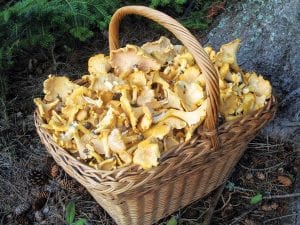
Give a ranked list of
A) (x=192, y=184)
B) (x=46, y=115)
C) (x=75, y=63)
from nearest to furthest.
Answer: (x=46, y=115), (x=192, y=184), (x=75, y=63)

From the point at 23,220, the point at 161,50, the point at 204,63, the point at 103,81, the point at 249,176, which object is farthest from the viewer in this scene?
the point at 249,176

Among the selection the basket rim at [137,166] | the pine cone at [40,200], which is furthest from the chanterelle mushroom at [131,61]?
the pine cone at [40,200]

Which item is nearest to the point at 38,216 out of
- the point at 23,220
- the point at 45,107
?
the point at 23,220

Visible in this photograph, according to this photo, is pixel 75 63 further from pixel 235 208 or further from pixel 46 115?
pixel 235 208

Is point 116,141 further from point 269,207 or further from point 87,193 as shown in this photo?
point 269,207

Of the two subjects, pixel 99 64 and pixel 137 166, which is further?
pixel 99 64

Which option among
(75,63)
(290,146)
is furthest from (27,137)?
(290,146)

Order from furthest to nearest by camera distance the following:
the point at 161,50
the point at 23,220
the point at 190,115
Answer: the point at 23,220, the point at 161,50, the point at 190,115
